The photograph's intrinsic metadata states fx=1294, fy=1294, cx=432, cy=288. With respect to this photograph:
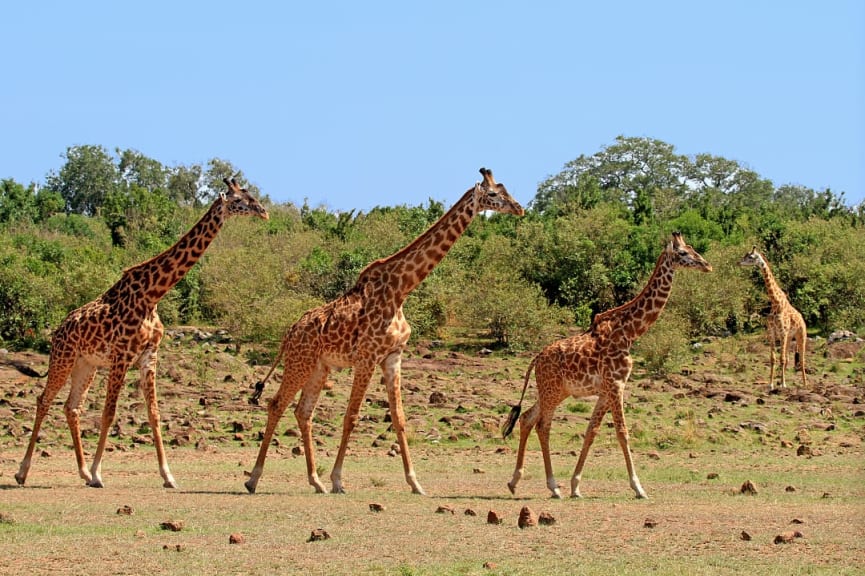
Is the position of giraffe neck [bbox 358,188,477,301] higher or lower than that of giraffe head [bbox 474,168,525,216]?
lower

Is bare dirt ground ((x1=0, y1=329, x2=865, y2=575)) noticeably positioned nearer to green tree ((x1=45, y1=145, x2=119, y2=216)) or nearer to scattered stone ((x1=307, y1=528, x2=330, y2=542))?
Result: scattered stone ((x1=307, y1=528, x2=330, y2=542))

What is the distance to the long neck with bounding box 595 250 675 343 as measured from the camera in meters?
13.5

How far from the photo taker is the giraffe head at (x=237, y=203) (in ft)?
46.3

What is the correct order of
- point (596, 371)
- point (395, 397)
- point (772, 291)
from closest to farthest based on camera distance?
point (596, 371) → point (395, 397) → point (772, 291)

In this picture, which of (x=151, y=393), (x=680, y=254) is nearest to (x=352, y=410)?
(x=151, y=393)

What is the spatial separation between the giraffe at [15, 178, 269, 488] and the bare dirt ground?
64cm

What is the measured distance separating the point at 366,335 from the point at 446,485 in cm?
213

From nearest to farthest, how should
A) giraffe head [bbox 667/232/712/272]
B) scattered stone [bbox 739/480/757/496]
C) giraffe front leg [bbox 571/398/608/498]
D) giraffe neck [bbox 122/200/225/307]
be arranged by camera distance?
giraffe front leg [bbox 571/398/608/498], scattered stone [bbox 739/480/757/496], giraffe neck [bbox 122/200/225/307], giraffe head [bbox 667/232/712/272]

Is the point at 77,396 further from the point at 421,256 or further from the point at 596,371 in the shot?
the point at 596,371

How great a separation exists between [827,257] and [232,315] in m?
16.7

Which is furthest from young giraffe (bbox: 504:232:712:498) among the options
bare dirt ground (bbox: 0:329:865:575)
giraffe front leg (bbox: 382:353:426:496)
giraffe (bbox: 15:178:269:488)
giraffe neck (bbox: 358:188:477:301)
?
giraffe (bbox: 15:178:269:488)

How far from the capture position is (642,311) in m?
A: 13.6

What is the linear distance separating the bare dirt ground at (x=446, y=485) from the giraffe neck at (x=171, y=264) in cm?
215

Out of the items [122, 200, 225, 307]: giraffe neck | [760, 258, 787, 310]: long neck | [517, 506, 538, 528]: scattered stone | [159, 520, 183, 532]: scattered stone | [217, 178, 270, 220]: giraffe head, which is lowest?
[159, 520, 183, 532]: scattered stone
